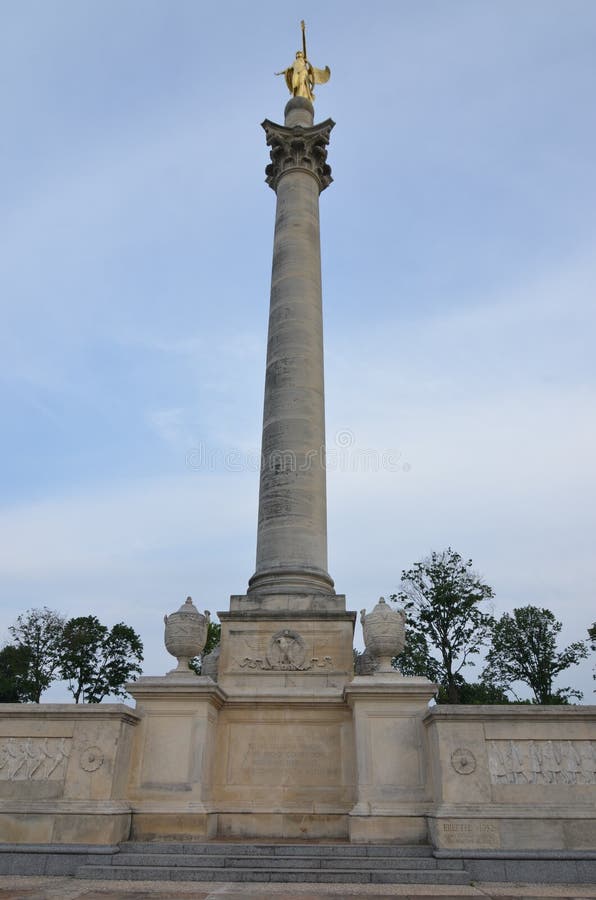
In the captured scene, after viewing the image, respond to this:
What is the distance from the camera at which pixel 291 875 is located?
1108 cm

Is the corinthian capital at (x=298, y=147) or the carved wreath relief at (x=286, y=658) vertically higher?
the corinthian capital at (x=298, y=147)

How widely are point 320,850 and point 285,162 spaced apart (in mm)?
25268

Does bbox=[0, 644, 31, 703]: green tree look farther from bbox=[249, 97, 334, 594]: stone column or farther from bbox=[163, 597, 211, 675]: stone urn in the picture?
bbox=[163, 597, 211, 675]: stone urn

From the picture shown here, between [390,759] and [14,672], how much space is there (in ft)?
203

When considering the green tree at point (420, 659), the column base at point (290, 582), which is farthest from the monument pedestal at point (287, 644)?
the green tree at point (420, 659)

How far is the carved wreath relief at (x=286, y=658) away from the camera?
1772cm

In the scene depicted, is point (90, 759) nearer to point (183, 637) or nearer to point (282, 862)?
point (183, 637)

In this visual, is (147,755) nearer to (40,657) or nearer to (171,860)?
(171,860)

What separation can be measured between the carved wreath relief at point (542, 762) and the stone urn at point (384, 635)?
3.23 m

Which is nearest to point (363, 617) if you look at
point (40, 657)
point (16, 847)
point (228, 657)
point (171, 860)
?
point (228, 657)

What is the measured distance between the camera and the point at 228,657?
1802cm

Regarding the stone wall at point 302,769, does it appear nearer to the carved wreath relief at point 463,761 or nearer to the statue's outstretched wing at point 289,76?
the carved wreath relief at point 463,761

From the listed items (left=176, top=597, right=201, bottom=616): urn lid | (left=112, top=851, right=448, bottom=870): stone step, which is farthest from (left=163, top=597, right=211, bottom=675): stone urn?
(left=112, top=851, right=448, bottom=870): stone step

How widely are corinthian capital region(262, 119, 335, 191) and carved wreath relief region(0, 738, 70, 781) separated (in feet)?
76.1
